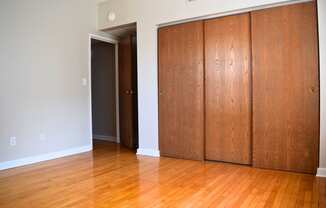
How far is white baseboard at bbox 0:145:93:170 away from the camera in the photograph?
329 cm

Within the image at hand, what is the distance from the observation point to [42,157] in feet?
12.1

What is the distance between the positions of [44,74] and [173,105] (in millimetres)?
1925

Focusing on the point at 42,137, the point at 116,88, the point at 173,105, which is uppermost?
the point at 116,88

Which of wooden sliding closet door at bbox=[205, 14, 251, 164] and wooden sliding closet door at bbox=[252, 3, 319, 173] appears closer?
wooden sliding closet door at bbox=[252, 3, 319, 173]

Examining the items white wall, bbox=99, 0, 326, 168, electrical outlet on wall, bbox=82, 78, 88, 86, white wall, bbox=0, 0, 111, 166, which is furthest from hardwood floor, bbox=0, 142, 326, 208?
electrical outlet on wall, bbox=82, 78, 88, 86

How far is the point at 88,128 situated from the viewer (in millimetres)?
4426

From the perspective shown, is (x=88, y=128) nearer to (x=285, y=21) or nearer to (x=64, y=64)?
(x=64, y=64)

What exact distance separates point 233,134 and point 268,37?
1276 millimetres

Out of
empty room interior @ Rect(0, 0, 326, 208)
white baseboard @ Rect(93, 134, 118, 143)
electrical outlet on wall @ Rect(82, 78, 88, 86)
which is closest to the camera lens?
empty room interior @ Rect(0, 0, 326, 208)

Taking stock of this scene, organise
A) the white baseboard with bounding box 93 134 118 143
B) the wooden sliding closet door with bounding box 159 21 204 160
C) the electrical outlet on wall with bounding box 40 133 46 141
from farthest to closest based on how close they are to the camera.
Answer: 1. the white baseboard with bounding box 93 134 118 143
2. the electrical outlet on wall with bounding box 40 133 46 141
3. the wooden sliding closet door with bounding box 159 21 204 160

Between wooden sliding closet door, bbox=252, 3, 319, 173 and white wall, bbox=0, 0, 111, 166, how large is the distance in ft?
9.01

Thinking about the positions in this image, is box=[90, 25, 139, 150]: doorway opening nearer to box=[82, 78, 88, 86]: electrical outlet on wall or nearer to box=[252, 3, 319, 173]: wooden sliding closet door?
box=[82, 78, 88, 86]: electrical outlet on wall

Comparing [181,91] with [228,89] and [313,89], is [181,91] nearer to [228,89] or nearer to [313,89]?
[228,89]

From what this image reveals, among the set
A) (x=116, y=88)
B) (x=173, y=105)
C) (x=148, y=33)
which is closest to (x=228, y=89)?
(x=173, y=105)
